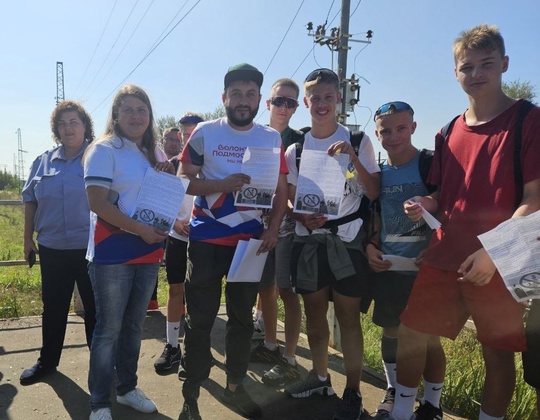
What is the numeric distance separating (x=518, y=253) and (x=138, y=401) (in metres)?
2.61

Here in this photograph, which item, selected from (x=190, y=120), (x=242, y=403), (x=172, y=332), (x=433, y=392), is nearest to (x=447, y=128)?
(x=433, y=392)

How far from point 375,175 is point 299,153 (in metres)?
0.58

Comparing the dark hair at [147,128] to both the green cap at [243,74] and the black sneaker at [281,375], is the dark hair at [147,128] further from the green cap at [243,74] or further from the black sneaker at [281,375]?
the black sneaker at [281,375]

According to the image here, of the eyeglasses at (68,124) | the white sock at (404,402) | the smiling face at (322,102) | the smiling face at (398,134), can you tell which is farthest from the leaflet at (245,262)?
the eyeglasses at (68,124)

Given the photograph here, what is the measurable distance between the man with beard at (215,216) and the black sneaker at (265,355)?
3.74 ft

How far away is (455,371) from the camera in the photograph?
3.88 metres

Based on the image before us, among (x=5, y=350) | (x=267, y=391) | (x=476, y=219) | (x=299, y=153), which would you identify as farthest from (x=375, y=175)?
(x=5, y=350)

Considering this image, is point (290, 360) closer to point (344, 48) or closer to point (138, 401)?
point (138, 401)

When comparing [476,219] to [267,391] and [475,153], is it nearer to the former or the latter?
[475,153]

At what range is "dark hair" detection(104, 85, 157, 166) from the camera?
116 inches

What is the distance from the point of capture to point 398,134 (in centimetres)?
294

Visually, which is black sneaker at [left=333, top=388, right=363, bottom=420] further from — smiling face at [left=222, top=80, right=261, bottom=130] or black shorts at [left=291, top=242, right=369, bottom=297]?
smiling face at [left=222, top=80, right=261, bottom=130]

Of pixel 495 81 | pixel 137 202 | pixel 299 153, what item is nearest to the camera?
pixel 495 81

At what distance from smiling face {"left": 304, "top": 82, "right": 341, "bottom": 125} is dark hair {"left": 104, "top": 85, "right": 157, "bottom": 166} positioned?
1.12 meters
